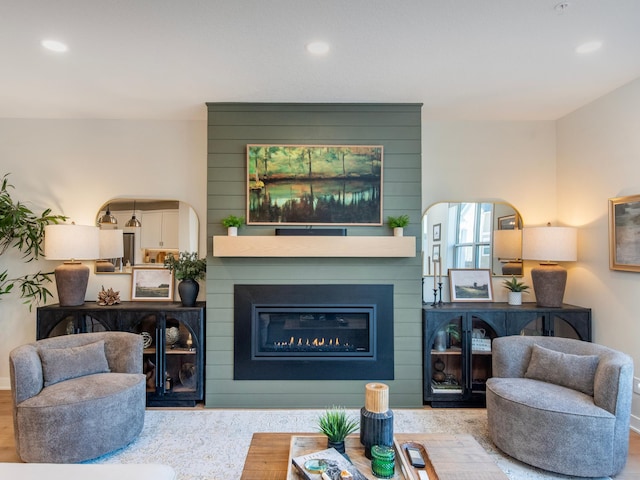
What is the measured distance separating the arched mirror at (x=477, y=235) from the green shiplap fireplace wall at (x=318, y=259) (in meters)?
0.53

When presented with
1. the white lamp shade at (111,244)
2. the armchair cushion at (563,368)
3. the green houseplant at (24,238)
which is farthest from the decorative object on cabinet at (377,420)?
the green houseplant at (24,238)

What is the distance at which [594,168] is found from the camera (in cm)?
343

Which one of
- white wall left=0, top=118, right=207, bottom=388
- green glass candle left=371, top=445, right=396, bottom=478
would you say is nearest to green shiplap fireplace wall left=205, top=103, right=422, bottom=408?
white wall left=0, top=118, right=207, bottom=388

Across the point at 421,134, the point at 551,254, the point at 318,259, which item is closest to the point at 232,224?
the point at 318,259

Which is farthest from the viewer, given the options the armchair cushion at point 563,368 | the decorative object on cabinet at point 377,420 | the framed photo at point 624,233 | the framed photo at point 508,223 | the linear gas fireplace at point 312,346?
the framed photo at point 508,223

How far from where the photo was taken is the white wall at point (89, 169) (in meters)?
3.86

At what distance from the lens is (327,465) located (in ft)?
5.64

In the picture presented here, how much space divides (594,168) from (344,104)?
2.35 m

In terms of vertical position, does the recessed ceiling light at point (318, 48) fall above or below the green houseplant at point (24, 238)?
above

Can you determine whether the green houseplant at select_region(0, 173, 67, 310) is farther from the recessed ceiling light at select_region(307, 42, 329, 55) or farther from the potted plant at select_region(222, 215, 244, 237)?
the recessed ceiling light at select_region(307, 42, 329, 55)

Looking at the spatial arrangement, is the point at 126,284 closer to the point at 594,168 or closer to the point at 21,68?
the point at 21,68

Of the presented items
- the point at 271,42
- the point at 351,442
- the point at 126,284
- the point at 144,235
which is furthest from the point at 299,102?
the point at 351,442

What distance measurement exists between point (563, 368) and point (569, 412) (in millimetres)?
406

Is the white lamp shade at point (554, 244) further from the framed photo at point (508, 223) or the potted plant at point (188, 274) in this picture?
the potted plant at point (188, 274)
